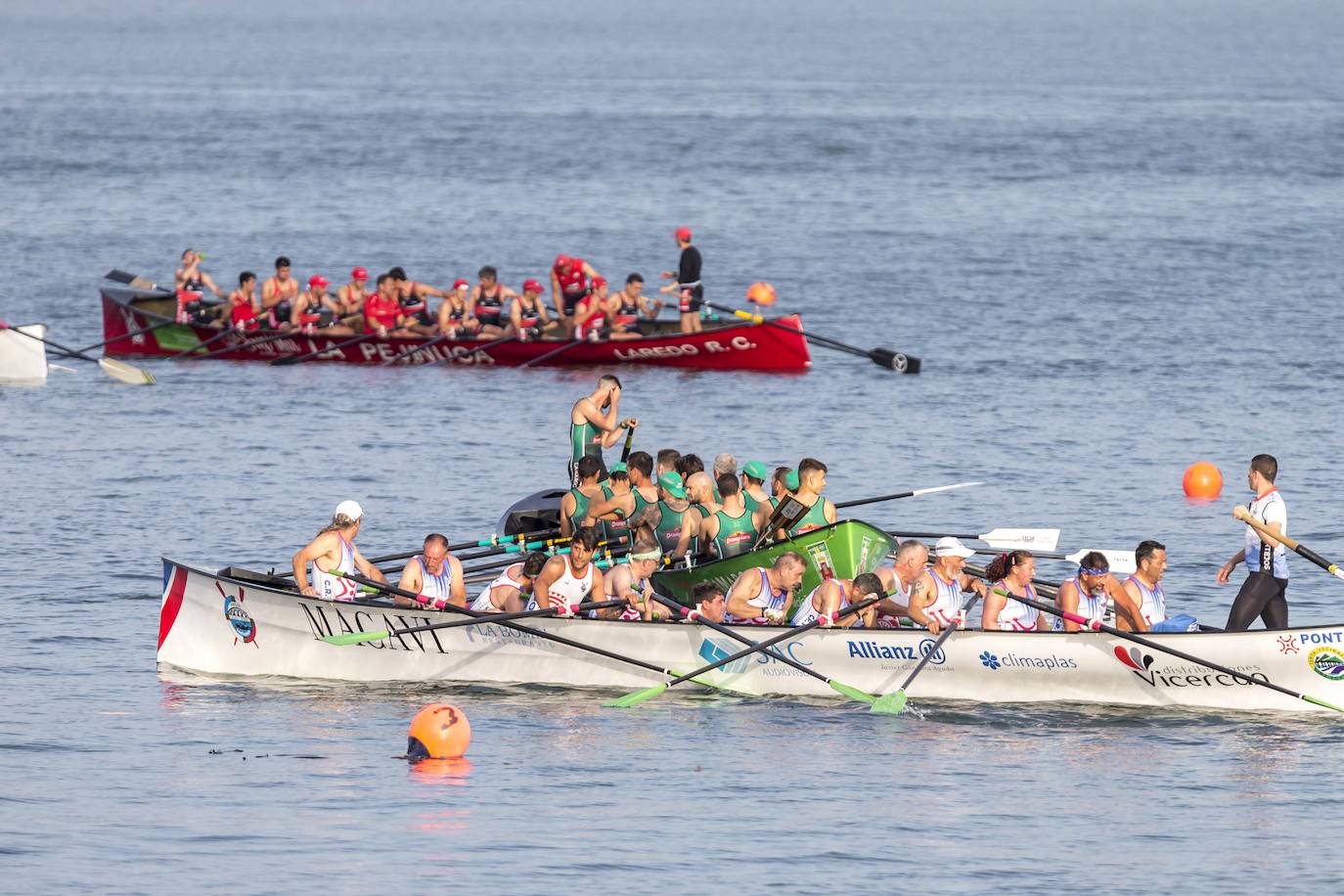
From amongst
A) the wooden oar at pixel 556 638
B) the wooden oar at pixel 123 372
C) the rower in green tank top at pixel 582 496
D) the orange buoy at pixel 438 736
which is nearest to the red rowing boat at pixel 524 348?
the wooden oar at pixel 123 372

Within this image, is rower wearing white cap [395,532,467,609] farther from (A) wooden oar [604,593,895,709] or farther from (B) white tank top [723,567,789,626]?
(B) white tank top [723,567,789,626]

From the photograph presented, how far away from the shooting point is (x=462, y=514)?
2970cm

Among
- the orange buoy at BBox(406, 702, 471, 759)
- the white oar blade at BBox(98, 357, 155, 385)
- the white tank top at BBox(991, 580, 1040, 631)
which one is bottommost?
the orange buoy at BBox(406, 702, 471, 759)

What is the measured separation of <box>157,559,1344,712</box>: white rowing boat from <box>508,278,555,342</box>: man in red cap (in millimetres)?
17337

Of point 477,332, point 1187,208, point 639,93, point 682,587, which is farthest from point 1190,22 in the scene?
point 682,587

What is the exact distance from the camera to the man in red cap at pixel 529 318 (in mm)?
38562

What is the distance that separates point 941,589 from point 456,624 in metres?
4.72

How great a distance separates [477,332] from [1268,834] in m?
23.9

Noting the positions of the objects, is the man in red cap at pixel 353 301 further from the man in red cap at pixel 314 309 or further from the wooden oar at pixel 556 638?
the wooden oar at pixel 556 638

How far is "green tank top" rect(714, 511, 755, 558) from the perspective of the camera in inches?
866

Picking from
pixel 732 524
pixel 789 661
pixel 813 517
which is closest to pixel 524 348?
pixel 732 524

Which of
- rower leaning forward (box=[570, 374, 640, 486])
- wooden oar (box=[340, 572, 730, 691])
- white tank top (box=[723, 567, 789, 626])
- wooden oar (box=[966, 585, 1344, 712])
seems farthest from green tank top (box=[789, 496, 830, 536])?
rower leaning forward (box=[570, 374, 640, 486])

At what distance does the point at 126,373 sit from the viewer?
3875 centimetres

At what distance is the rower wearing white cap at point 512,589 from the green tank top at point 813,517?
8.74 feet
